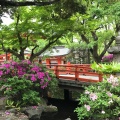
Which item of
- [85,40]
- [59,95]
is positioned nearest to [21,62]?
Result: [85,40]

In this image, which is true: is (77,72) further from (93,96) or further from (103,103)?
(103,103)

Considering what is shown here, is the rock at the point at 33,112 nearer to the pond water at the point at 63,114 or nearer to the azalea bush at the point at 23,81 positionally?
the azalea bush at the point at 23,81

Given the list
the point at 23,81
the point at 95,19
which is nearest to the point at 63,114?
the point at 23,81

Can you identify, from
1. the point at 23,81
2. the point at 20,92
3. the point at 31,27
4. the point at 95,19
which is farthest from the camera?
the point at 95,19

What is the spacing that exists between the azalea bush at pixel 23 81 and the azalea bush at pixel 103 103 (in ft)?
15.6

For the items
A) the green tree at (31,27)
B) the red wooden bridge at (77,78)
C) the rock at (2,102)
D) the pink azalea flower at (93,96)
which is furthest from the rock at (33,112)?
the pink azalea flower at (93,96)

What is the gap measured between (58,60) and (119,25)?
579cm

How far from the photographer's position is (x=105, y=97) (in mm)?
6586

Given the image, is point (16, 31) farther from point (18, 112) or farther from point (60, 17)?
point (18, 112)

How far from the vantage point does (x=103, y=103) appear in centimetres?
633

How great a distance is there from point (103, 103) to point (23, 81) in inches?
217

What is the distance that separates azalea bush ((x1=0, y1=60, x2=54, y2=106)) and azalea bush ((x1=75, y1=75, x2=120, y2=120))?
4.75 metres

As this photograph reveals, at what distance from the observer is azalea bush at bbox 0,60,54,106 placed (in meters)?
11.0

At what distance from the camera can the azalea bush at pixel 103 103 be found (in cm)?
646
